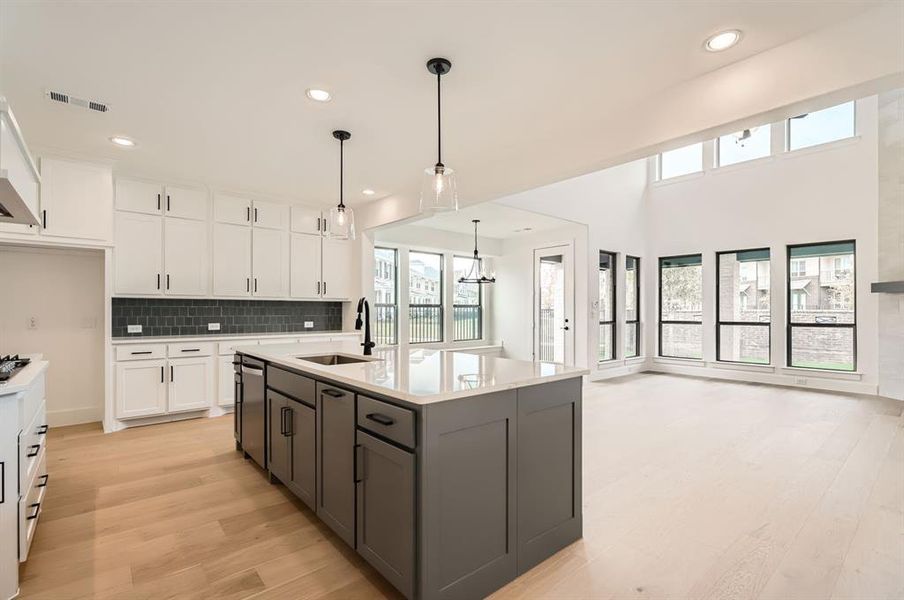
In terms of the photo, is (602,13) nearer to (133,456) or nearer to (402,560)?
(402,560)

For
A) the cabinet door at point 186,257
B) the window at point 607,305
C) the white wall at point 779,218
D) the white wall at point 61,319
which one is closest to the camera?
the white wall at point 61,319

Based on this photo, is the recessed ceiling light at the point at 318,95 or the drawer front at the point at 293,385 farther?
the recessed ceiling light at the point at 318,95

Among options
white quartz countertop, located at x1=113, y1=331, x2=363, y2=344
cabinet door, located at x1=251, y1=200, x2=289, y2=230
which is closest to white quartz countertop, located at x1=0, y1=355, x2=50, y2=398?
white quartz countertop, located at x1=113, y1=331, x2=363, y2=344

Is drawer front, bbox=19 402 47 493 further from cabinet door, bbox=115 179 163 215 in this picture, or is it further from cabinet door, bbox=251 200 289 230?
cabinet door, bbox=251 200 289 230

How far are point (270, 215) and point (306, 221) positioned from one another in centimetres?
47

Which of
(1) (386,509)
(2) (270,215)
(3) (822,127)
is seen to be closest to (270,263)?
(2) (270,215)

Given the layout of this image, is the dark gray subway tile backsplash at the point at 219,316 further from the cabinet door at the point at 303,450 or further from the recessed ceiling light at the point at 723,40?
the recessed ceiling light at the point at 723,40

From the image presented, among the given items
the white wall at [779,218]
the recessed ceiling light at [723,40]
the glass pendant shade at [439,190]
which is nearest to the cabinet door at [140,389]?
the glass pendant shade at [439,190]

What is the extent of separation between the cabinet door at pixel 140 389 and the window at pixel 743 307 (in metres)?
8.49

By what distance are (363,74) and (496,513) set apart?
260 cm

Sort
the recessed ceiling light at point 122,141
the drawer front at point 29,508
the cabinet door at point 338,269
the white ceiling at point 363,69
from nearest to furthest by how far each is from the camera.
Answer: the drawer front at point 29,508
the white ceiling at point 363,69
the recessed ceiling light at point 122,141
the cabinet door at point 338,269

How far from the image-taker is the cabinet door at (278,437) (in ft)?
9.02

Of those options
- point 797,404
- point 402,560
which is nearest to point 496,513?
point 402,560

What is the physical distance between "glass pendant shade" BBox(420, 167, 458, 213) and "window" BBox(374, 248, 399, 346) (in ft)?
15.8
